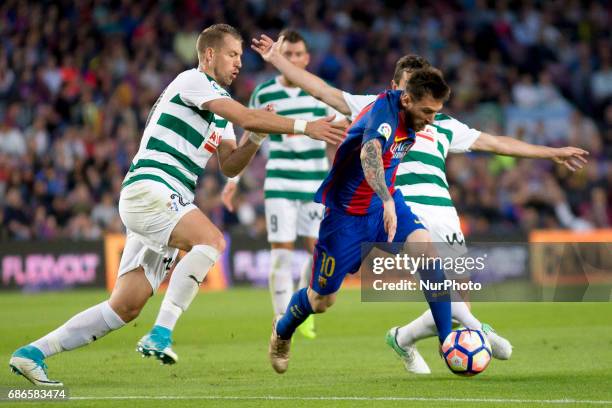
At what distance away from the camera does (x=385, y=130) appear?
24.8ft

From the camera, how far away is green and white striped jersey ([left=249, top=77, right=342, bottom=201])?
1180cm

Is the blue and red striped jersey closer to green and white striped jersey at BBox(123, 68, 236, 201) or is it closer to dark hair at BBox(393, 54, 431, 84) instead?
dark hair at BBox(393, 54, 431, 84)

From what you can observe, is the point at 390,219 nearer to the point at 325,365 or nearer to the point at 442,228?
the point at 442,228

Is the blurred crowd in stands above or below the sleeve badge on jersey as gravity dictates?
above

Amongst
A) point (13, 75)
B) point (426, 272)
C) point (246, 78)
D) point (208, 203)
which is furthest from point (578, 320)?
point (13, 75)

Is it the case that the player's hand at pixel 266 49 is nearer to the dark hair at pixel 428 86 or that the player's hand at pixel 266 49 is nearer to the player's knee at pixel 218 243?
the dark hair at pixel 428 86

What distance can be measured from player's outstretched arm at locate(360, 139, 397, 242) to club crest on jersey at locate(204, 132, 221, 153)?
1187 millimetres

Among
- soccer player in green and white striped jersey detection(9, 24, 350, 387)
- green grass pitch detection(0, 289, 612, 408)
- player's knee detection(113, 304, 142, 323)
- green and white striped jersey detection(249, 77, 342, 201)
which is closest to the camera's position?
green grass pitch detection(0, 289, 612, 408)

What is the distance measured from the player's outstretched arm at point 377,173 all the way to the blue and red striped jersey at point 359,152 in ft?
0.26

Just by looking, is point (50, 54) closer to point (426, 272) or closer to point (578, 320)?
point (578, 320)

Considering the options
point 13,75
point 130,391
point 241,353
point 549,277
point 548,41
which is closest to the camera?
point 130,391

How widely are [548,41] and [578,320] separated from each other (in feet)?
41.3

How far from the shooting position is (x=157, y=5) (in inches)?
952

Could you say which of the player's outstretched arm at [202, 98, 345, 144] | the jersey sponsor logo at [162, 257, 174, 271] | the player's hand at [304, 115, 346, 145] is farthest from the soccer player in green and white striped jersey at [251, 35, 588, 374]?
the jersey sponsor logo at [162, 257, 174, 271]
